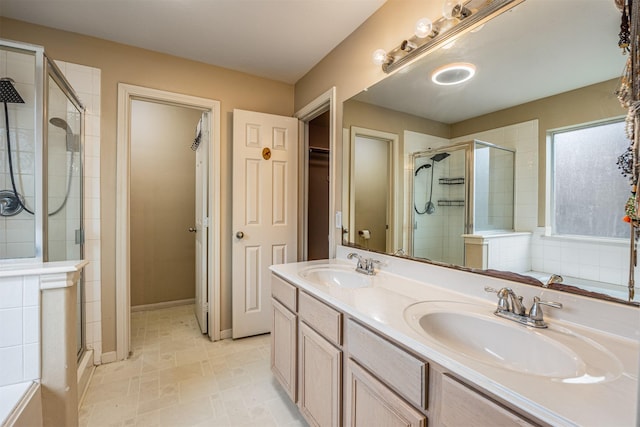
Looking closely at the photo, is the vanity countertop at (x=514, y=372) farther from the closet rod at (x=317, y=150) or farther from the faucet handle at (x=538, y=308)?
the closet rod at (x=317, y=150)

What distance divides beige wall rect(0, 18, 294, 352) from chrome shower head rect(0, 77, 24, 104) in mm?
419

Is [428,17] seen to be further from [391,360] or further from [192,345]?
[192,345]

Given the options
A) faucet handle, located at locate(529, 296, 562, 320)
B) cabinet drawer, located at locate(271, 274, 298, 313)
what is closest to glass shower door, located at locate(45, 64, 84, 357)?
cabinet drawer, located at locate(271, 274, 298, 313)

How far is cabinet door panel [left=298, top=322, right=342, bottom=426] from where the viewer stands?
4.00ft

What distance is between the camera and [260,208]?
2621 mm

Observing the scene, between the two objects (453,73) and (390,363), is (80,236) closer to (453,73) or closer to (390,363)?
(390,363)

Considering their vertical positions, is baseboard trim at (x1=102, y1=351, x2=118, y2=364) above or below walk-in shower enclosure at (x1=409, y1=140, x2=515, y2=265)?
below

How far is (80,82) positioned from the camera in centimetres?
209

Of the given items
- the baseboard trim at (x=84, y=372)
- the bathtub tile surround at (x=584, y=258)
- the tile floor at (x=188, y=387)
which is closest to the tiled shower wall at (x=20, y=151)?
the baseboard trim at (x=84, y=372)

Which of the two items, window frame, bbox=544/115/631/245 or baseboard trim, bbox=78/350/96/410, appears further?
baseboard trim, bbox=78/350/96/410

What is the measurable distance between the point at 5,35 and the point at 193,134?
1688mm

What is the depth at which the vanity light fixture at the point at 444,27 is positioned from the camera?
1.18m

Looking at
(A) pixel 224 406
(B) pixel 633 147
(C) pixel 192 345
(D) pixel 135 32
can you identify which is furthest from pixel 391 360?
(D) pixel 135 32

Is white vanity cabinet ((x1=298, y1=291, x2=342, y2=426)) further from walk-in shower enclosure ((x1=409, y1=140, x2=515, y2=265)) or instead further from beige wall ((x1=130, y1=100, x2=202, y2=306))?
beige wall ((x1=130, y1=100, x2=202, y2=306))
